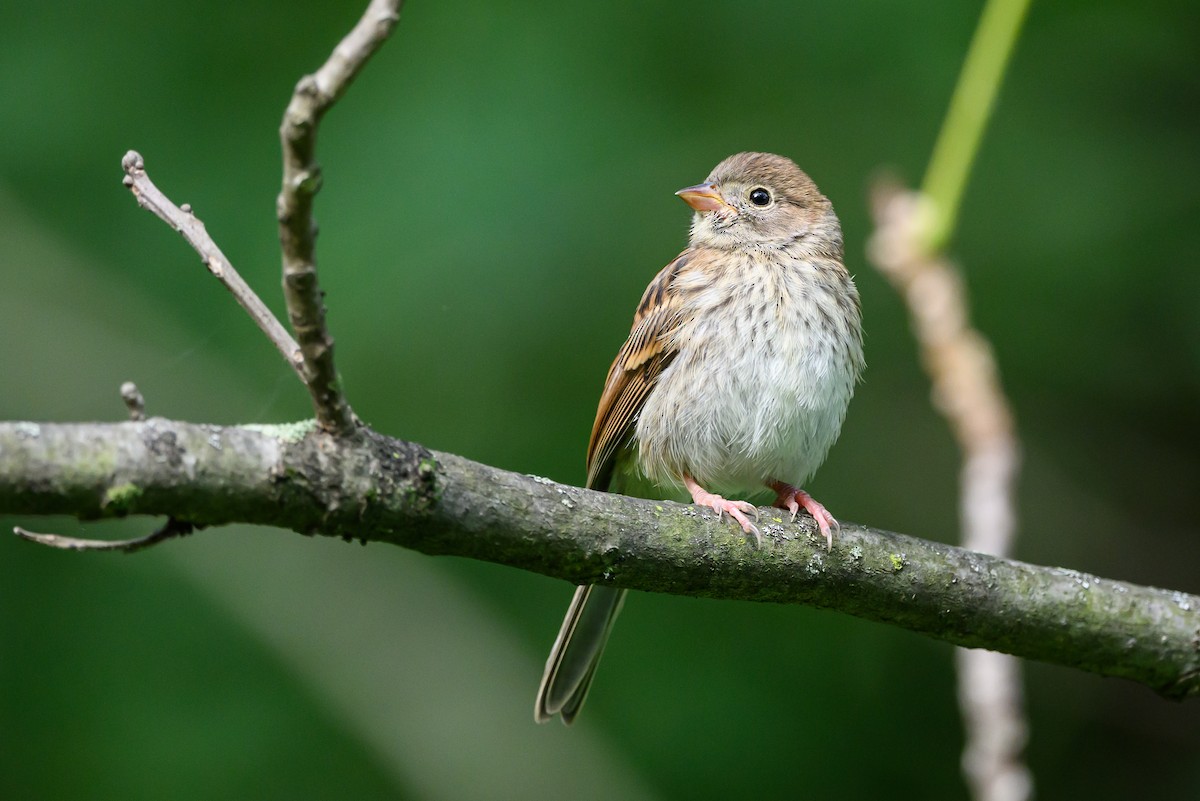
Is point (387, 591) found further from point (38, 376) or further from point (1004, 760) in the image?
point (1004, 760)

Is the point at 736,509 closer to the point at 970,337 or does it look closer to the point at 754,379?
the point at 754,379

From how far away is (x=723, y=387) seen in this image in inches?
147

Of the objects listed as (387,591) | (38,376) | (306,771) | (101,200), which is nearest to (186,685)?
(306,771)

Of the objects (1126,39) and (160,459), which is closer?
(160,459)

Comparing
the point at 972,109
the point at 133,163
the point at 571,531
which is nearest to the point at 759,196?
the point at 972,109

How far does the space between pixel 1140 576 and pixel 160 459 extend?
185 inches

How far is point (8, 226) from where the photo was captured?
477 centimetres

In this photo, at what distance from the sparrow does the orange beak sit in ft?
0.50

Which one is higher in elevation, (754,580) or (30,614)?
(754,580)

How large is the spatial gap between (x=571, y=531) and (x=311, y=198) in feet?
2.96

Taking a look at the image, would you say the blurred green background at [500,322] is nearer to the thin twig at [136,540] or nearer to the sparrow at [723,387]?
the sparrow at [723,387]

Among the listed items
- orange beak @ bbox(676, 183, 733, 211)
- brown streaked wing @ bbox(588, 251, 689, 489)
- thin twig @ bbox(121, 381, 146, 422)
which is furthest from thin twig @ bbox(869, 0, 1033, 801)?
thin twig @ bbox(121, 381, 146, 422)

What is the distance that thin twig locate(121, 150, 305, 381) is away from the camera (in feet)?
7.08

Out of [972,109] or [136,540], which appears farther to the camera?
[972,109]
